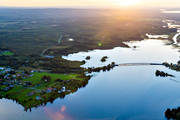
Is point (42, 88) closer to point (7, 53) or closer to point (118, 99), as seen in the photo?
point (118, 99)

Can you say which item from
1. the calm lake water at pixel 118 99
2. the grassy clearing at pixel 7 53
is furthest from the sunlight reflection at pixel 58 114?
the grassy clearing at pixel 7 53

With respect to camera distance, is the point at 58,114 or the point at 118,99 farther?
the point at 118,99

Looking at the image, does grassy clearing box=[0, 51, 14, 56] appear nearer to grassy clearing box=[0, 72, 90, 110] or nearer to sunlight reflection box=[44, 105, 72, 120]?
grassy clearing box=[0, 72, 90, 110]

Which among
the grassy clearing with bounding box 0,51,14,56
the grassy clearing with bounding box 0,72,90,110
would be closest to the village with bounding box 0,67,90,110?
the grassy clearing with bounding box 0,72,90,110

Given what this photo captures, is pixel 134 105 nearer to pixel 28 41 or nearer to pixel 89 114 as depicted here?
pixel 89 114

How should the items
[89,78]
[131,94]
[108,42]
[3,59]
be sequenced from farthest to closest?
[108,42] → [3,59] → [89,78] → [131,94]

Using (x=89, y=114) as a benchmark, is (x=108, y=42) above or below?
above

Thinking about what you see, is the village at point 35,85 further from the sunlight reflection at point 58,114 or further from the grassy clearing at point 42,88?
the sunlight reflection at point 58,114

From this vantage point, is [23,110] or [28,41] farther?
[28,41]

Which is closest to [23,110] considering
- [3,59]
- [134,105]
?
[134,105]

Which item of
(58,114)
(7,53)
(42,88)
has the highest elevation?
(7,53)

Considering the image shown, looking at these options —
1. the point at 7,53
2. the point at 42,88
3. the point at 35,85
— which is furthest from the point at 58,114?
the point at 7,53
